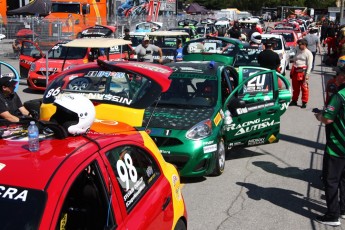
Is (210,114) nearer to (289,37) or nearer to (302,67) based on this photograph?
(302,67)

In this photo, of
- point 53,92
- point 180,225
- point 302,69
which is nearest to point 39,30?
point 302,69

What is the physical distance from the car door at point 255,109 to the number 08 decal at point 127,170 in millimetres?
4110

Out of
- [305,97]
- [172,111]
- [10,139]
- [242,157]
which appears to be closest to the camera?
[10,139]

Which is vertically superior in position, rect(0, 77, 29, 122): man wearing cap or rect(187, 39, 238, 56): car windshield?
rect(187, 39, 238, 56): car windshield

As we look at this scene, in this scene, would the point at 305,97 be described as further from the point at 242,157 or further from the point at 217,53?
the point at 242,157

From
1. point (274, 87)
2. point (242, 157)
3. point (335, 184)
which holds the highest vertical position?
point (274, 87)

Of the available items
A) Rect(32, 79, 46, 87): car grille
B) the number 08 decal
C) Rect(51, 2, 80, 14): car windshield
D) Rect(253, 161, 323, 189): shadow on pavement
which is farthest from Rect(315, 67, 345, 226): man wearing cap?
Rect(51, 2, 80, 14): car windshield

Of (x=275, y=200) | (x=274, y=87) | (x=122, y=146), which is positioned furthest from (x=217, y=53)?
(x=122, y=146)

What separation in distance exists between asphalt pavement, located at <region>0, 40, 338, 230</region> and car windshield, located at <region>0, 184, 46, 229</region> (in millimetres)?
3142

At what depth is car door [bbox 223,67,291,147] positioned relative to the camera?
25.2 feet

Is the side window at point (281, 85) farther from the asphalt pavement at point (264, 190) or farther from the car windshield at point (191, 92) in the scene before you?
the car windshield at point (191, 92)

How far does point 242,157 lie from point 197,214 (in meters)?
2.79

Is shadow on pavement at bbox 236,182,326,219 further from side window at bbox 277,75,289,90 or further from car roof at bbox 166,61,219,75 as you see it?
side window at bbox 277,75,289,90

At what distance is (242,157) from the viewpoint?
8.48m
